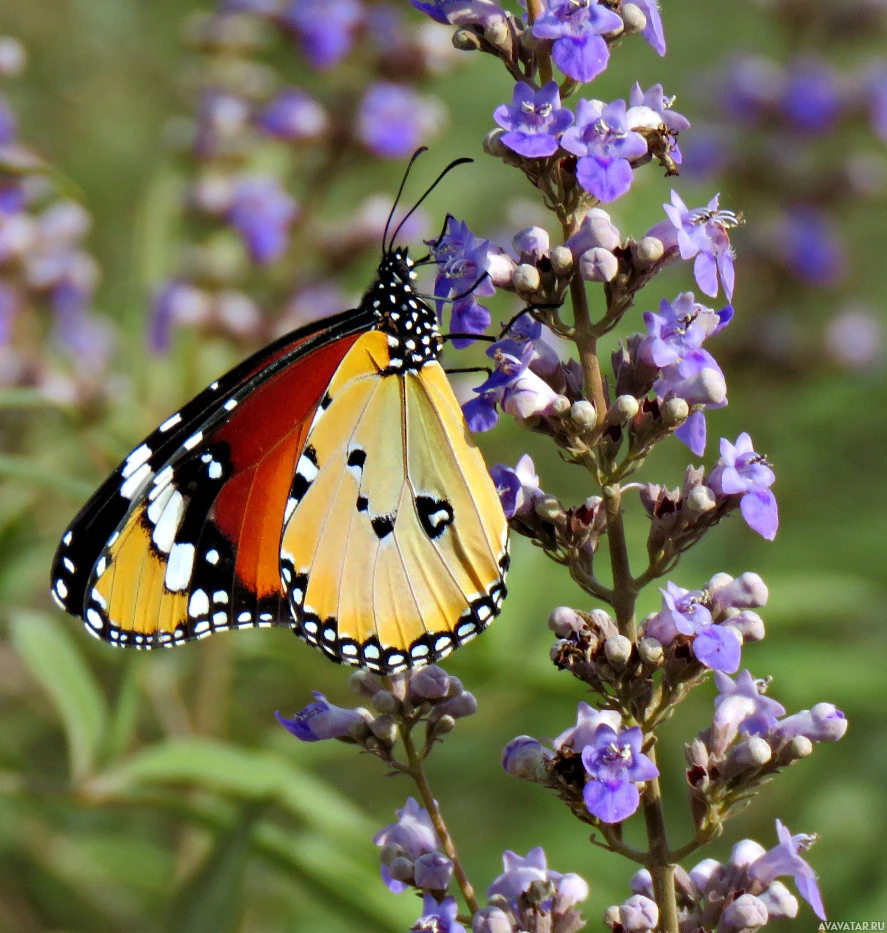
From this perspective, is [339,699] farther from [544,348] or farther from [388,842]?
[544,348]

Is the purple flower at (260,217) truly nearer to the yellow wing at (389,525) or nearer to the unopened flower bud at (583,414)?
the yellow wing at (389,525)

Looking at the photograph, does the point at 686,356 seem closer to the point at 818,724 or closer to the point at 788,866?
the point at 818,724

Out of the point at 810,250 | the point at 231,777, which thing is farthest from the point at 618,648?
the point at 810,250

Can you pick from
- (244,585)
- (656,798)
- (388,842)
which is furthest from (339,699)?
(656,798)

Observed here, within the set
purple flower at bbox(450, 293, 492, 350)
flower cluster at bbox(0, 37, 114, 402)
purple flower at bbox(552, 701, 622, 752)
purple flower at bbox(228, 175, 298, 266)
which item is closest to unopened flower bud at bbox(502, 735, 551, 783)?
purple flower at bbox(552, 701, 622, 752)

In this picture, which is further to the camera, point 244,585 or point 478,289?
point 244,585

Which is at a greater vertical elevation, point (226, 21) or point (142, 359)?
point (226, 21)
